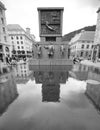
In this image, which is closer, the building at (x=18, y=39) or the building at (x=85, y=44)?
the building at (x=18, y=39)

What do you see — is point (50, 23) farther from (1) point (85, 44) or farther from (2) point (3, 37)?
(1) point (85, 44)

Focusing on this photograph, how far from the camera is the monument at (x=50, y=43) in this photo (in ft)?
49.5

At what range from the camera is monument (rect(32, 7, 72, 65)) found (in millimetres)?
15098

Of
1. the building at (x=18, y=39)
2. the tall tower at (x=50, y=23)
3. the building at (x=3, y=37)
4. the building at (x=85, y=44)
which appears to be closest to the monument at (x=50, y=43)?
the tall tower at (x=50, y=23)

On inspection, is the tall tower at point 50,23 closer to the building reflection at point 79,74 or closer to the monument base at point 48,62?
the monument base at point 48,62

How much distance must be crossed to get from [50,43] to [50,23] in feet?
14.4

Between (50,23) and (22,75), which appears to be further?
(50,23)

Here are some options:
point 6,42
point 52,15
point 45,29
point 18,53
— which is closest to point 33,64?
point 45,29

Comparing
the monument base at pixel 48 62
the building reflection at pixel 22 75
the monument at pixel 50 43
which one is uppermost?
the monument at pixel 50 43

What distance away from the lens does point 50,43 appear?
15.5 metres

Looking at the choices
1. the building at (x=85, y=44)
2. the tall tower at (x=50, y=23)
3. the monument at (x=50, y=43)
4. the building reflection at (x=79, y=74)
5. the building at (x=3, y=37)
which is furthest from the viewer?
the building at (x=85, y=44)

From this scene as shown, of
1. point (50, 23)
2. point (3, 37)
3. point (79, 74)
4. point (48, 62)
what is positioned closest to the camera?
point (79, 74)

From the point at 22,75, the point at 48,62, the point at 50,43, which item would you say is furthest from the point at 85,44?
the point at 22,75

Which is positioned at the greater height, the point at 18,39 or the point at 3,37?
the point at 18,39
